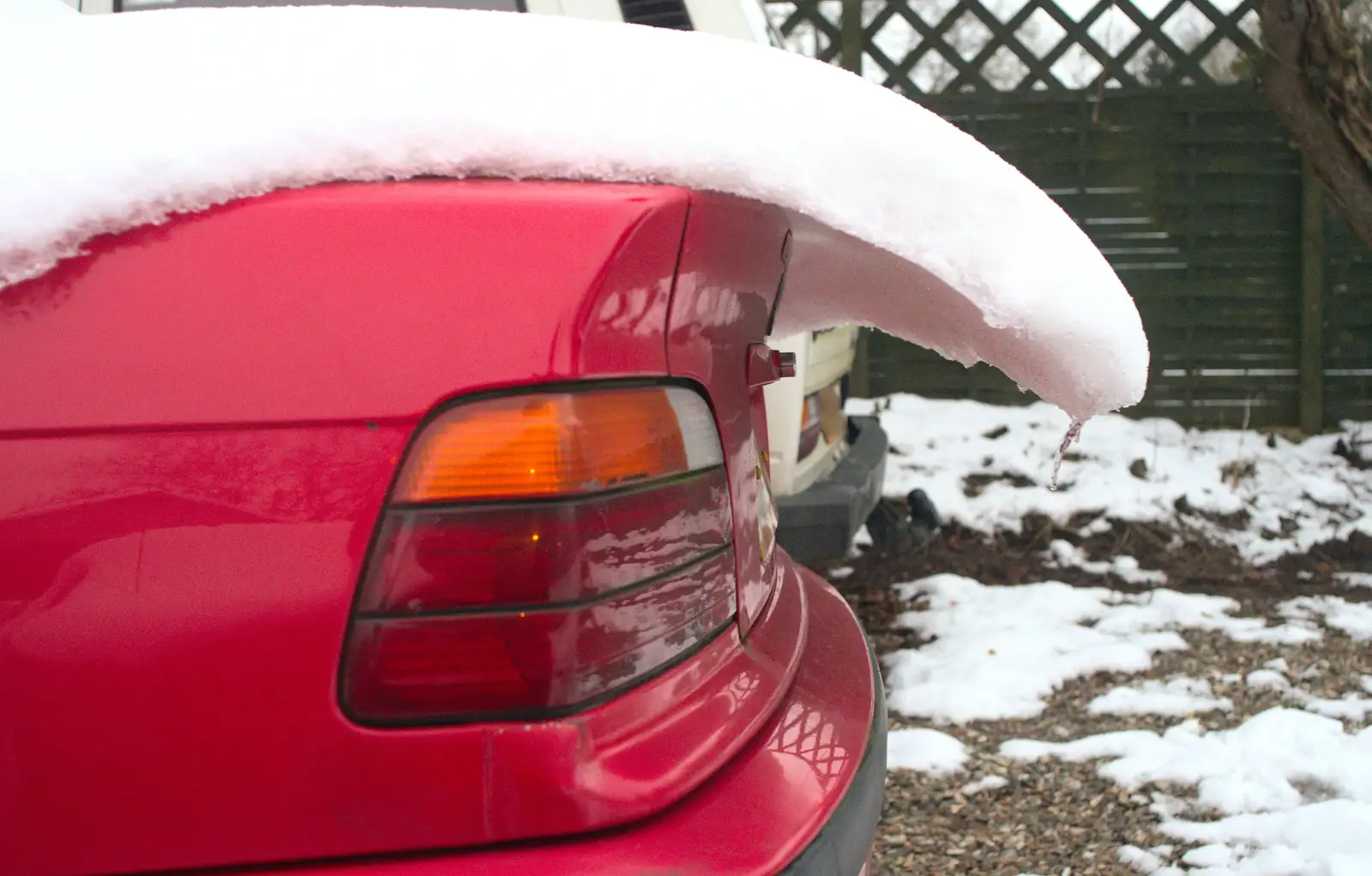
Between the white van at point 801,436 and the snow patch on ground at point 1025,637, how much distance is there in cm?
48

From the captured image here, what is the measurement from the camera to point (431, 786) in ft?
2.52

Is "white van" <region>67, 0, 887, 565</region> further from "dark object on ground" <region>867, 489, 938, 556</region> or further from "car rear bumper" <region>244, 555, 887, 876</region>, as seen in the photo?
"car rear bumper" <region>244, 555, 887, 876</region>

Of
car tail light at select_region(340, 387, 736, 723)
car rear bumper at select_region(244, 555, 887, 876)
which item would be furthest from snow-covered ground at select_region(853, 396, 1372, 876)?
car tail light at select_region(340, 387, 736, 723)

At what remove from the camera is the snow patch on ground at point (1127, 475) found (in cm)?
465

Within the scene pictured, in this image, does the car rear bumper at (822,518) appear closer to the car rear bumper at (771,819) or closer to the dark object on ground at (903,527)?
the dark object on ground at (903,527)

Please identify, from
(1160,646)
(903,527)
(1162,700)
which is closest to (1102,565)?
(903,527)

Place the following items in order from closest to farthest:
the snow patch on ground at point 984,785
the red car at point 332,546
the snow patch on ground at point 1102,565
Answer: the red car at point 332,546 → the snow patch on ground at point 984,785 → the snow patch on ground at point 1102,565

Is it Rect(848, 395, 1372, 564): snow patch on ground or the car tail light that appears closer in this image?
the car tail light

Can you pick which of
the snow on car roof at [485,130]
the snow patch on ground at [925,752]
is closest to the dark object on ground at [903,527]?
the snow patch on ground at [925,752]

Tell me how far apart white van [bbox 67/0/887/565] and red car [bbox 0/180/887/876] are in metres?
1.68

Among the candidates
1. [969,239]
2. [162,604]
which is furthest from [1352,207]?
[162,604]

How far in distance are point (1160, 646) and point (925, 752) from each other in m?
1.17

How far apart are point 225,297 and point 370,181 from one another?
5.4 inches

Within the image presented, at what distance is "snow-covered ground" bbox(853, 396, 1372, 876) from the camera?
2.21m
